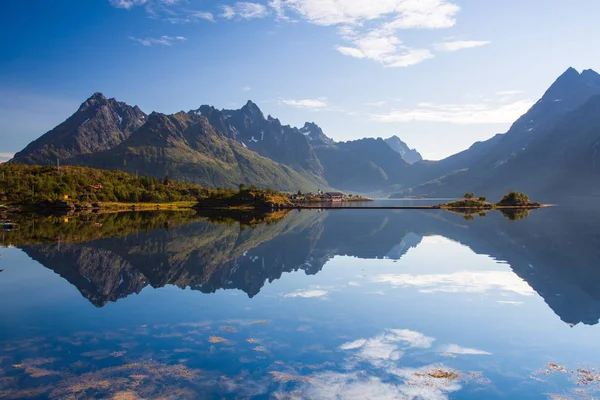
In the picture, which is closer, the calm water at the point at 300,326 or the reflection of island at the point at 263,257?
the calm water at the point at 300,326

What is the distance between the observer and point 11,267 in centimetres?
4547

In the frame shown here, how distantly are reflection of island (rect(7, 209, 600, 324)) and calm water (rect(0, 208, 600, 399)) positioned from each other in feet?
1.19

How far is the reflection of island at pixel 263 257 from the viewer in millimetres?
34906

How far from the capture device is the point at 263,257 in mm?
51750

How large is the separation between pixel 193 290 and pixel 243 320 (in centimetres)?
1027

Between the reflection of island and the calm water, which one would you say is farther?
the reflection of island

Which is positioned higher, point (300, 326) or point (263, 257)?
point (263, 257)

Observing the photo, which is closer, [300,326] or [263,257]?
[300,326]

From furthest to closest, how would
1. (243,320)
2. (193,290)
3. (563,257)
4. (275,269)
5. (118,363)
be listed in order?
(563,257) < (275,269) < (193,290) < (243,320) < (118,363)

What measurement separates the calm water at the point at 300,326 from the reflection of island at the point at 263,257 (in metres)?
0.36

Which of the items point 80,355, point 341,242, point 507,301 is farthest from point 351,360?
point 341,242

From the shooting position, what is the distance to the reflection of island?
3491cm

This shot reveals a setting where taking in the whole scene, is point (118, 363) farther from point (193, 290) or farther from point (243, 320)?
point (193, 290)

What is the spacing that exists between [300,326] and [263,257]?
27.5 metres
